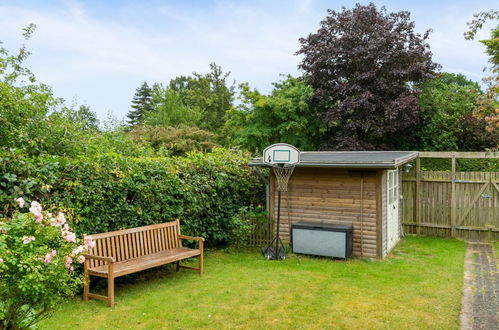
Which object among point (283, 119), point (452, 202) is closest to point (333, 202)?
point (452, 202)

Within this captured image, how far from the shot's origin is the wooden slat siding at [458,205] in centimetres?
993

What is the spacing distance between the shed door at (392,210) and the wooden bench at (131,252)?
4.39 meters

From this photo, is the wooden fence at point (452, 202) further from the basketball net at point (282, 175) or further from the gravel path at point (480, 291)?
the basketball net at point (282, 175)

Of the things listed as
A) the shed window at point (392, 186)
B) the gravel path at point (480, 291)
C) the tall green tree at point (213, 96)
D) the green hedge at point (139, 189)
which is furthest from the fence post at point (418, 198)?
the tall green tree at point (213, 96)

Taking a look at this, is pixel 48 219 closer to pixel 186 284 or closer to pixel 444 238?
pixel 186 284

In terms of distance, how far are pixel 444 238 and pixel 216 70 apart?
22236mm

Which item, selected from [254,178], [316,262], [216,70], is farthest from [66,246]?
[216,70]

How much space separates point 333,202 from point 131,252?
4.29 m

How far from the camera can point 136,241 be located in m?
6.27

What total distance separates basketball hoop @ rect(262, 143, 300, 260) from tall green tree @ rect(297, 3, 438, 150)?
840cm

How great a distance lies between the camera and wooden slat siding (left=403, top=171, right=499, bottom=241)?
993 centimetres

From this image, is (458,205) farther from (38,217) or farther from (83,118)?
(83,118)

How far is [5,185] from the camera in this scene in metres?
4.64

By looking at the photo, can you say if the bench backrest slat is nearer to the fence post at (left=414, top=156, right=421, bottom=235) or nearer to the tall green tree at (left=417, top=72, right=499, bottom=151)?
the fence post at (left=414, top=156, right=421, bottom=235)
